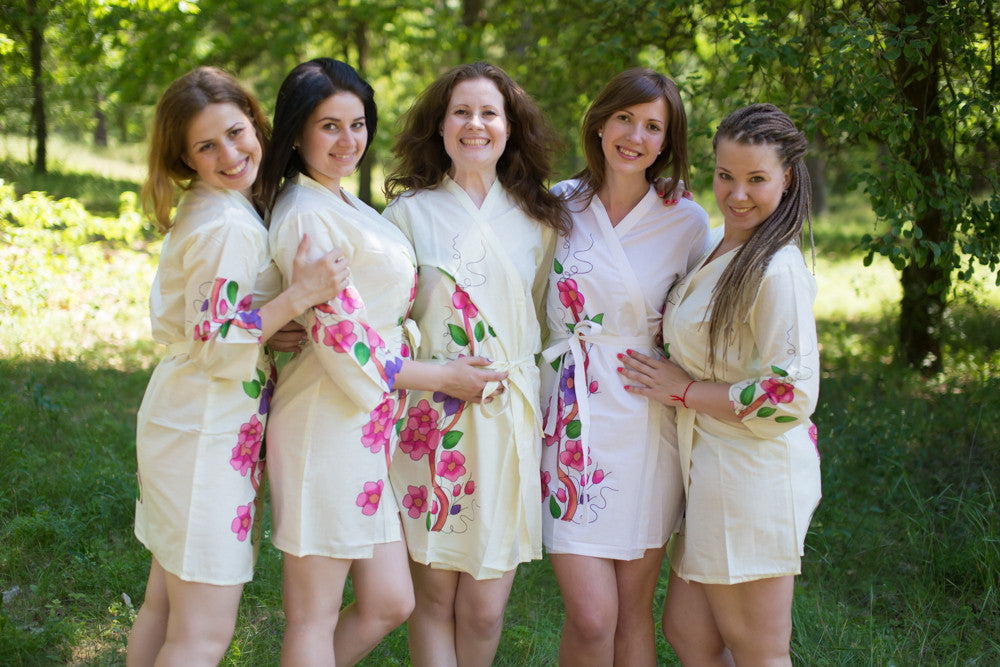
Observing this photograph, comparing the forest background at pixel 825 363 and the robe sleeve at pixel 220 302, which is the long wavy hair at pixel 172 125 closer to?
the robe sleeve at pixel 220 302

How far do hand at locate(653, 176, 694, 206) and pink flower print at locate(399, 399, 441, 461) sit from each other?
3.15 ft

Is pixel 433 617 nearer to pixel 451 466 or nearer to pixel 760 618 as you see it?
pixel 451 466

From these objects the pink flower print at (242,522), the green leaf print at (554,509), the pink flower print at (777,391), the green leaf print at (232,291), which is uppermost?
the green leaf print at (232,291)

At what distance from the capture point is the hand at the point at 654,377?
8.09 feet

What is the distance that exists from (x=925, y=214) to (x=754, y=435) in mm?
3151

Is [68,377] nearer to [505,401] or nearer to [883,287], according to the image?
[505,401]

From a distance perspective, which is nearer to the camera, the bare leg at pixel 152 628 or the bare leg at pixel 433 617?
the bare leg at pixel 152 628

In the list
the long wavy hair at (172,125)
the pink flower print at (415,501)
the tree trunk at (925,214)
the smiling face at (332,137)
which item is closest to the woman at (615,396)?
the pink flower print at (415,501)

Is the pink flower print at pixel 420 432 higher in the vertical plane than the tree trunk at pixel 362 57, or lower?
lower

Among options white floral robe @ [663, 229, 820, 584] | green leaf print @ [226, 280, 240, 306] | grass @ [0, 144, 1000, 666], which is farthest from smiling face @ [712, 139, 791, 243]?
grass @ [0, 144, 1000, 666]

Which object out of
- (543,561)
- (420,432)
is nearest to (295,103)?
(420,432)

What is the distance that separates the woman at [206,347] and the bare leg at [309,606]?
134 millimetres

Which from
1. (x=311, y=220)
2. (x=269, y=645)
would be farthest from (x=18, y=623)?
(x=311, y=220)

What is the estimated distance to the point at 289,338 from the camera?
2293mm
